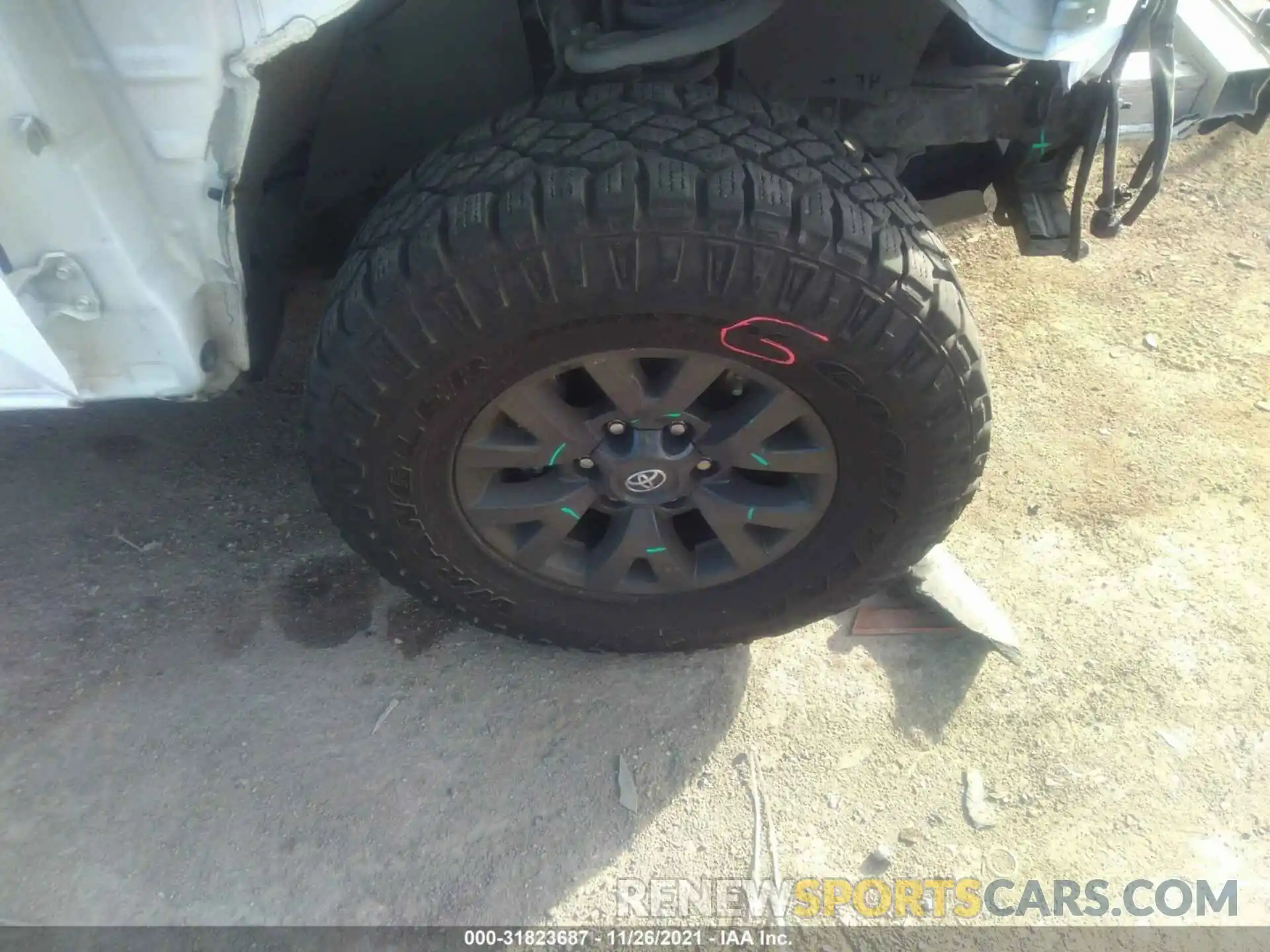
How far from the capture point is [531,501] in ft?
6.77

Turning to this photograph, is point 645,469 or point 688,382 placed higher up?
point 688,382

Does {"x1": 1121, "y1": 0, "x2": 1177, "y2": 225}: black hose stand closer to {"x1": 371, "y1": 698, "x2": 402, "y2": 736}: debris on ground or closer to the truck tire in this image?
the truck tire

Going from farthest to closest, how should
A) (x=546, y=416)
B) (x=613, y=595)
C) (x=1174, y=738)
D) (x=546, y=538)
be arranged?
(x=1174, y=738) → (x=613, y=595) → (x=546, y=538) → (x=546, y=416)

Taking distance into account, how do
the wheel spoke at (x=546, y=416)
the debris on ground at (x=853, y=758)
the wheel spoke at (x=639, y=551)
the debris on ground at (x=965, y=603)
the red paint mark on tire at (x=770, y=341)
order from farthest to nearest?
the debris on ground at (x=965, y=603) → the debris on ground at (x=853, y=758) → the wheel spoke at (x=639, y=551) → the wheel spoke at (x=546, y=416) → the red paint mark on tire at (x=770, y=341)

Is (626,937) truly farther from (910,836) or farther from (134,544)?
(134,544)

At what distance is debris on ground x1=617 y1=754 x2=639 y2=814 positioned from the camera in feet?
7.24

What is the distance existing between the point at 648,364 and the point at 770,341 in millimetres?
278

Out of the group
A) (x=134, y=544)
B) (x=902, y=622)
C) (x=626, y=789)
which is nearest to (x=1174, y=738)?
(x=902, y=622)

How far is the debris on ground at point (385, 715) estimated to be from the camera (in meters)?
2.31

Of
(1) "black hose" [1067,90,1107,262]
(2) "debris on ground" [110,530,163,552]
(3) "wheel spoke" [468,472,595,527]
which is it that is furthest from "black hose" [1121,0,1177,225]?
(2) "debris on ground" [110,530,163,552]

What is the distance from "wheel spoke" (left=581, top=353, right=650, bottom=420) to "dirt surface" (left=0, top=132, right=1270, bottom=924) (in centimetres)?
85

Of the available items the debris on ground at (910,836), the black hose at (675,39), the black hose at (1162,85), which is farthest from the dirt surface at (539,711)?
the black hose at (675,39)

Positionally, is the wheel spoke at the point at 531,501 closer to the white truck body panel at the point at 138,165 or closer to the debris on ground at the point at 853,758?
the white truck body panel at the point at 138,165

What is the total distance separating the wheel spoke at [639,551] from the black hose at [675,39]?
941mm
